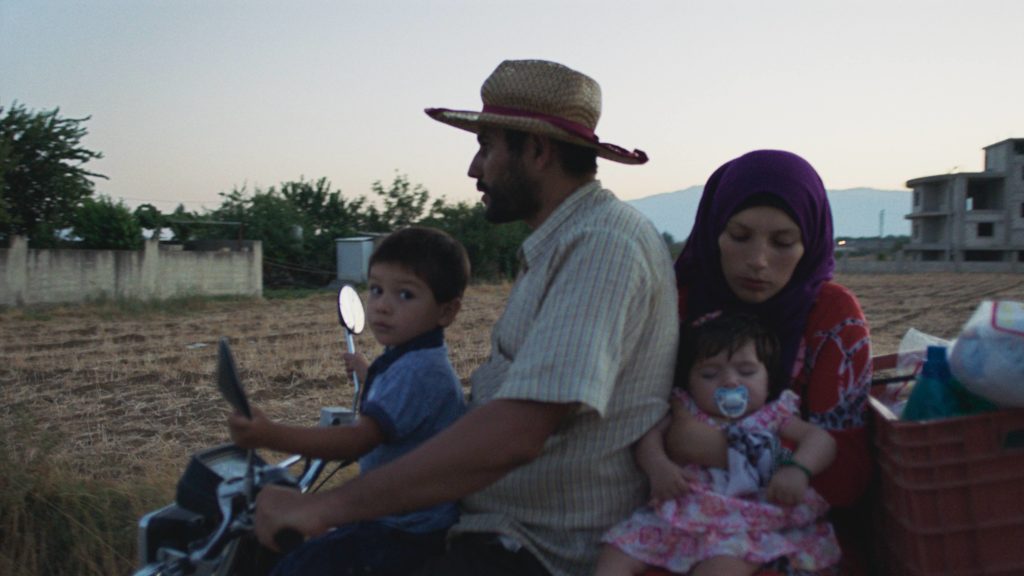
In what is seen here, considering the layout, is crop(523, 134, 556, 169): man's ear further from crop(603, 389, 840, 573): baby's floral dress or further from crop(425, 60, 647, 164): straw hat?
crop(603, 389, 840, 573): baby's floral dress

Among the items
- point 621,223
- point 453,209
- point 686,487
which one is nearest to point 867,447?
point 686,487

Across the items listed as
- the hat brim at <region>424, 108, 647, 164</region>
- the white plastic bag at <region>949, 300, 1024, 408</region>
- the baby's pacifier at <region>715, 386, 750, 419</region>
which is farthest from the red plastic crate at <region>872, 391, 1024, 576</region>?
the hat brim at <region>424, 108, 647, 164</region>

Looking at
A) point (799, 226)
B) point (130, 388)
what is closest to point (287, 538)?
point (799, 226)

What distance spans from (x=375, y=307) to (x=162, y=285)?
28165mm

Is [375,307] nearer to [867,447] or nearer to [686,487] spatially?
[686,487]

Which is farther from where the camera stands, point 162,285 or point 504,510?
point 162,285

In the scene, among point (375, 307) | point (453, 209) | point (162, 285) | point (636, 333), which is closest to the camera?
point (636, 333)

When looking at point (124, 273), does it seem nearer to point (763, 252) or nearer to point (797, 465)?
point (763, 252)

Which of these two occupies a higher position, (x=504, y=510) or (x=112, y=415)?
(x=504, y=510)

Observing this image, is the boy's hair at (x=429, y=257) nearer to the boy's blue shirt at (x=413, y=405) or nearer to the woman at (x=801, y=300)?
the boy's blue shirt at (x=413, y=405)

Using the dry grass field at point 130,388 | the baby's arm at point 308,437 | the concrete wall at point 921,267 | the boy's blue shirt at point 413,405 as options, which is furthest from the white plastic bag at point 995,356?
the concrete wall at point 921,267

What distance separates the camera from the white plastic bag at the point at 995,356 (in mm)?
1754

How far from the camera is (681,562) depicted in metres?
2.05

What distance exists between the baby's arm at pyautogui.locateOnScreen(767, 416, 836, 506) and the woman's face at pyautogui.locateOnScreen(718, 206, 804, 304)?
380 mm
